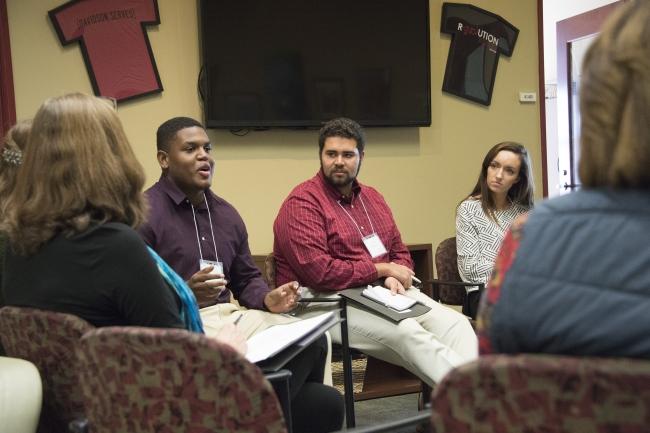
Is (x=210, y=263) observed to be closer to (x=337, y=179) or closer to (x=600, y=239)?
(x=337, y=179)

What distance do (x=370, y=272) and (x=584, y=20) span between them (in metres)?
3.69

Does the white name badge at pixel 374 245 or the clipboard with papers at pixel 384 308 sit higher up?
the white name badge at pixel 374 245

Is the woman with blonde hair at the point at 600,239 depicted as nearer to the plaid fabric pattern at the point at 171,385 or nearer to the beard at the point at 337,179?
the plaid fabric pattern at the point at 171,385

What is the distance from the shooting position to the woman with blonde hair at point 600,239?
2.88 feet

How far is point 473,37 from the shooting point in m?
4.91

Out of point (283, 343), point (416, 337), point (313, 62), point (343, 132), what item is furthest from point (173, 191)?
point (313, 62)

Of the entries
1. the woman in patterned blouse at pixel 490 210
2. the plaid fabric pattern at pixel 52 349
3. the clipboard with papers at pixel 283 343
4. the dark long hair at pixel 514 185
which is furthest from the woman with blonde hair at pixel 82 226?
the dark long hair at pixel 514 185

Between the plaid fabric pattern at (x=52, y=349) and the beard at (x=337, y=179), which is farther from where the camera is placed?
the beard at (x=337, y=179)

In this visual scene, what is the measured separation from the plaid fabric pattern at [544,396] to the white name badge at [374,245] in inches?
89.6

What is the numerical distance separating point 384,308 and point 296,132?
6.24ft

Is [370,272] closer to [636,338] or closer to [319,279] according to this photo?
[319,279]

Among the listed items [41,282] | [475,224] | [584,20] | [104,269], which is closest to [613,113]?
[104,269]

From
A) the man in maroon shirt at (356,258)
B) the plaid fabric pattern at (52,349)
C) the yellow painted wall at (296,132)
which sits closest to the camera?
the plaid fabric pattern at (52,349)

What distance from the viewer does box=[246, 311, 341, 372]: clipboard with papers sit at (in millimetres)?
1630
